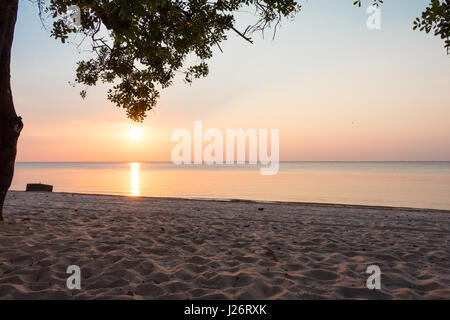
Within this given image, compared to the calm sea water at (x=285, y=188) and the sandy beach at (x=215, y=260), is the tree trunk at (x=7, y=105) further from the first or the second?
the calm sea water at (x=285, y=188)

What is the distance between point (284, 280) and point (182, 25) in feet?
25.1

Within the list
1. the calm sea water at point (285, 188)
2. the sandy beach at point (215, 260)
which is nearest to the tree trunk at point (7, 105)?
the sandy beach at point (215, 260)

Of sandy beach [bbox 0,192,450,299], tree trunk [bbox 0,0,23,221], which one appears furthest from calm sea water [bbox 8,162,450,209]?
tree trunk [bbox 0,0,23,221]

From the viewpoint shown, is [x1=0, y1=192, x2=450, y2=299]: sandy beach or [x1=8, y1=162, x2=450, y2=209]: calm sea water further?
[x1=8, y1=162, x2=450, y2=209]: calm sea water

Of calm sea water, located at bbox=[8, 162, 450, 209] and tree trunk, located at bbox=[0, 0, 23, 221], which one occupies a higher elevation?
tree trunk, located at bbox=[0, 0, 23, 221]

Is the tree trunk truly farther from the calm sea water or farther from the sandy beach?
the calm sea water

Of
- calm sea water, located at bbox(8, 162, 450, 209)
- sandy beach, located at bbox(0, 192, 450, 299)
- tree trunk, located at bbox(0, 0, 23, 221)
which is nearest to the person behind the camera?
sandy beach, located at bbox(0, 192, 450, 299)

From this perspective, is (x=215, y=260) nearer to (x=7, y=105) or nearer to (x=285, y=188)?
(x=7, y=105)

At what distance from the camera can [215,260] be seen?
5.91 m

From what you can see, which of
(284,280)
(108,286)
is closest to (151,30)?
(108,286)

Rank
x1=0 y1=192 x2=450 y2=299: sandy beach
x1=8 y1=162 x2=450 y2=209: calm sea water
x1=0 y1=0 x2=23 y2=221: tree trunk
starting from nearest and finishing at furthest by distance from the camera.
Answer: x1=0 y1=192 x2=450 y2=299: sandy beach < x1=0 y1=0 x2=23 y2=221: tree trunk < x1=8 y1=162 x2=450 y2=209: calm sea water

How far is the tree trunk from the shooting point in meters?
7.97

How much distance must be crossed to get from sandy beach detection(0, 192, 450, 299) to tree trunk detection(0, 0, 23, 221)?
1.82 meters

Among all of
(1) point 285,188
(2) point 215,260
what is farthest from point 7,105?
(1) point 285,188
